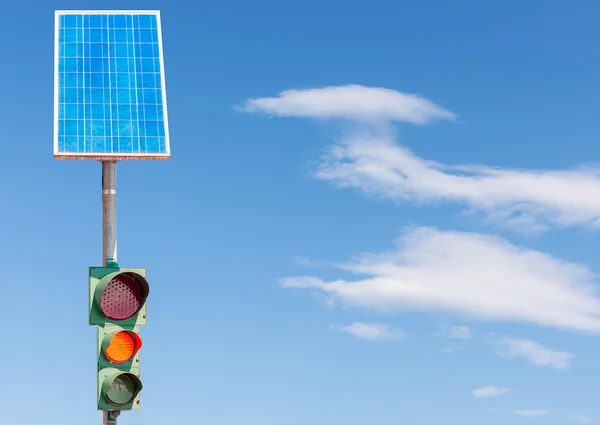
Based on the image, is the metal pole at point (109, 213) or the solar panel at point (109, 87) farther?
the solar panel at point (109, 87)

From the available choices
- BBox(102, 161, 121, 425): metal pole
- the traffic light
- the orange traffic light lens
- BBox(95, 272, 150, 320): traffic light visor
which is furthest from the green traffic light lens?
BBox(102, 161, 121, 425): metal pole

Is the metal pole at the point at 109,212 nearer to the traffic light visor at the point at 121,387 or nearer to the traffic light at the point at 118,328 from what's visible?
the traffic light at the point at 118,328

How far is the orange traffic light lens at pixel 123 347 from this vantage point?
16.6 metres

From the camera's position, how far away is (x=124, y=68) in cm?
2167

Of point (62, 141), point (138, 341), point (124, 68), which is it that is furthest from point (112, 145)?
point (138, 341)

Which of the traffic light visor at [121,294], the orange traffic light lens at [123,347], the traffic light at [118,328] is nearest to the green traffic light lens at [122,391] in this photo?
the traffic light at [118,328]

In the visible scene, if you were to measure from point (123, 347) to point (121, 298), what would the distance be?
2.75 feet

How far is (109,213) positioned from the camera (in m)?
18.9

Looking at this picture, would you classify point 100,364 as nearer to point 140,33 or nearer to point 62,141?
point 62,141

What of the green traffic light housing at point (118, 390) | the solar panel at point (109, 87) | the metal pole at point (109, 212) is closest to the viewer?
the green traffic light housing at point (118, 390)

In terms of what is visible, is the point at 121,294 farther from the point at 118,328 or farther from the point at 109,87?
the point at 109,87

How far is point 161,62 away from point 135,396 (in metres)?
8.26

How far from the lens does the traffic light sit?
1656 centimetres

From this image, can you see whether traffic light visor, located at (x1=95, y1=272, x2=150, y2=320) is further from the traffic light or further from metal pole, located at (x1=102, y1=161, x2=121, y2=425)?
metal pole, located at (x1=102, y1=161, x2=121, y2=425)
